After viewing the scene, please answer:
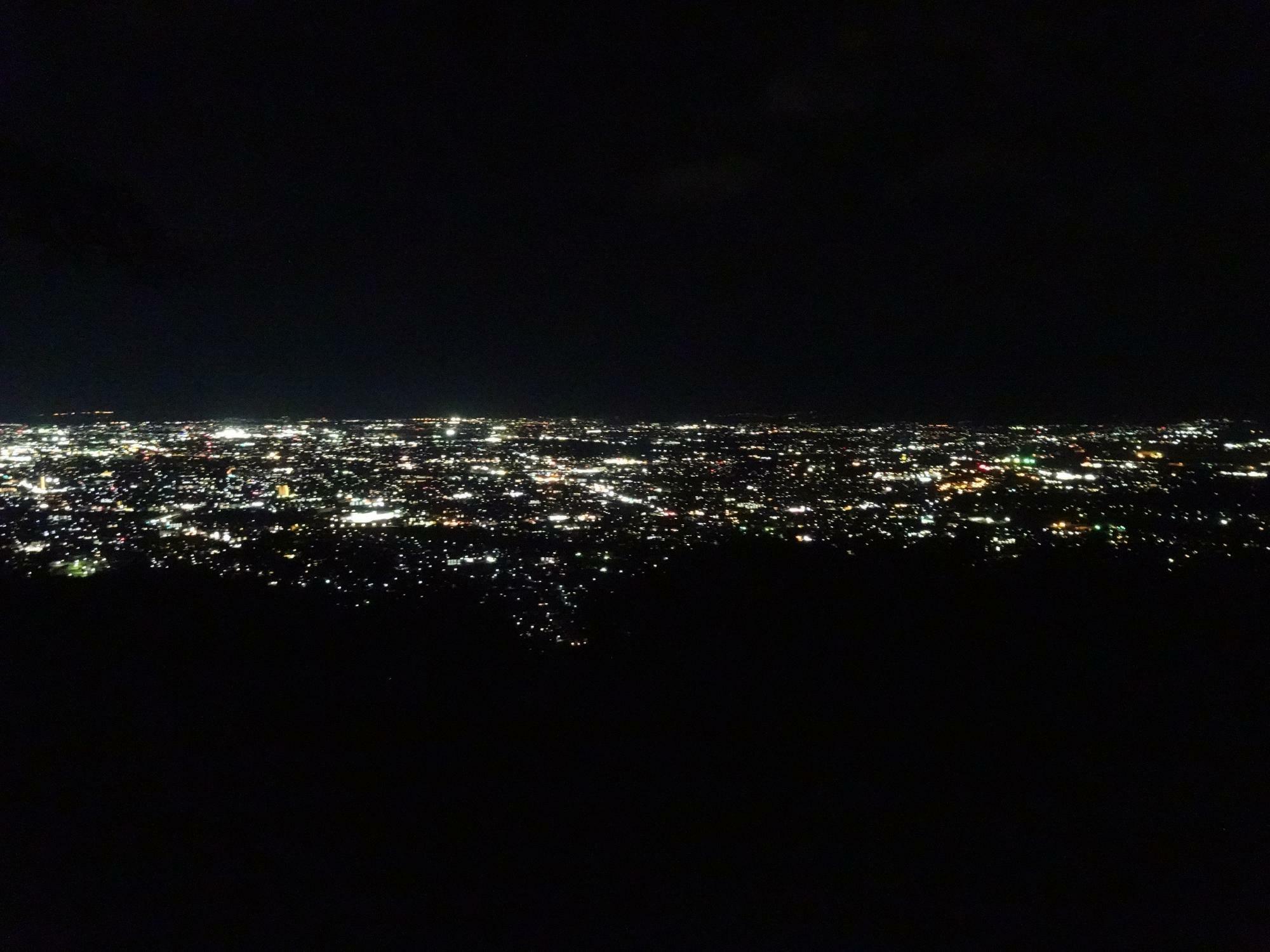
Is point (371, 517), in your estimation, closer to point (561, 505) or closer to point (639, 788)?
point (561, 505)

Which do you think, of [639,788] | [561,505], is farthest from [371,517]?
[639,788]

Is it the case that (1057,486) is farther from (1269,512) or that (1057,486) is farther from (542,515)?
(542,515)

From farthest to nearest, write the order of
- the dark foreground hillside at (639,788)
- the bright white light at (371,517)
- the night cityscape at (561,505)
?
the bright white light at (371,517), the night cityscape at (561,505), the dark foreground hillside at (639,788)

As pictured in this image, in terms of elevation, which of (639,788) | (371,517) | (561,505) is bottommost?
(371,517)

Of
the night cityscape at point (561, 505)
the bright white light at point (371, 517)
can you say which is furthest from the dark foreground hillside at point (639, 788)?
the bright white light at point (371, 517)

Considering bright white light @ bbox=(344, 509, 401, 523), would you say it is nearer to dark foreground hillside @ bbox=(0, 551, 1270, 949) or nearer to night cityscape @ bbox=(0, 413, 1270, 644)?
night cityscape @ bbox=(0, 413, 1270, 644)

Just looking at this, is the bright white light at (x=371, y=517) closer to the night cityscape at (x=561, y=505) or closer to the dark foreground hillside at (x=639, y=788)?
the night cityscape at (x=561, y=505)

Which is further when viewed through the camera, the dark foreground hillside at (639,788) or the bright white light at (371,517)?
the bright white light at (371,517)
